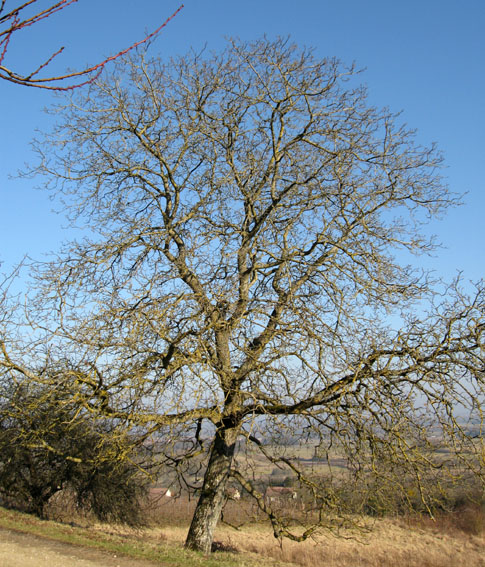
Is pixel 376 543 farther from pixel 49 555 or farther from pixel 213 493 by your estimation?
pixel 49 555

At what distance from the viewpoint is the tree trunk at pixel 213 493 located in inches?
399

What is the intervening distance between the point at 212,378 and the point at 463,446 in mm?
4232

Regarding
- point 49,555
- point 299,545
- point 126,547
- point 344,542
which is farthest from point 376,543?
point 49,555

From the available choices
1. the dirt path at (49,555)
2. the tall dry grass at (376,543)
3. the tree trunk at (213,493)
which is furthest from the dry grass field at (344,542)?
the dirt path at (49,555)

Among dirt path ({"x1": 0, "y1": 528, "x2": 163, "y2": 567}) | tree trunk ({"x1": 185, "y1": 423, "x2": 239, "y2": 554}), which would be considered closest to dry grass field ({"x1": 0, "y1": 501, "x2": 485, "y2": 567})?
tree trunk ({"x1": 185, "y1": 423, "x2": 239, "y2": 554})

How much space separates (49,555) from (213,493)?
3.46 metres

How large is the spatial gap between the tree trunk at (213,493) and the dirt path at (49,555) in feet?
7.59

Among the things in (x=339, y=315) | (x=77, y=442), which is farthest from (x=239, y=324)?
(x=77, y=442)

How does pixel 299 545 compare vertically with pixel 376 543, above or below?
below

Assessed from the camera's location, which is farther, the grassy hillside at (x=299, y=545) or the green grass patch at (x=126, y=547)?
the grassy hillside at (x=299, y=545)

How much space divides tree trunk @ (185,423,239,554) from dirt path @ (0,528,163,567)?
231 cm

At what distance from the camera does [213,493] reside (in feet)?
33.7

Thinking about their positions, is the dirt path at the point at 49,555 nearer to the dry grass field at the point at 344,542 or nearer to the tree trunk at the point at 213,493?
the dry grass field at the point at 344,542

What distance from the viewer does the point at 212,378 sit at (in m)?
8.46
